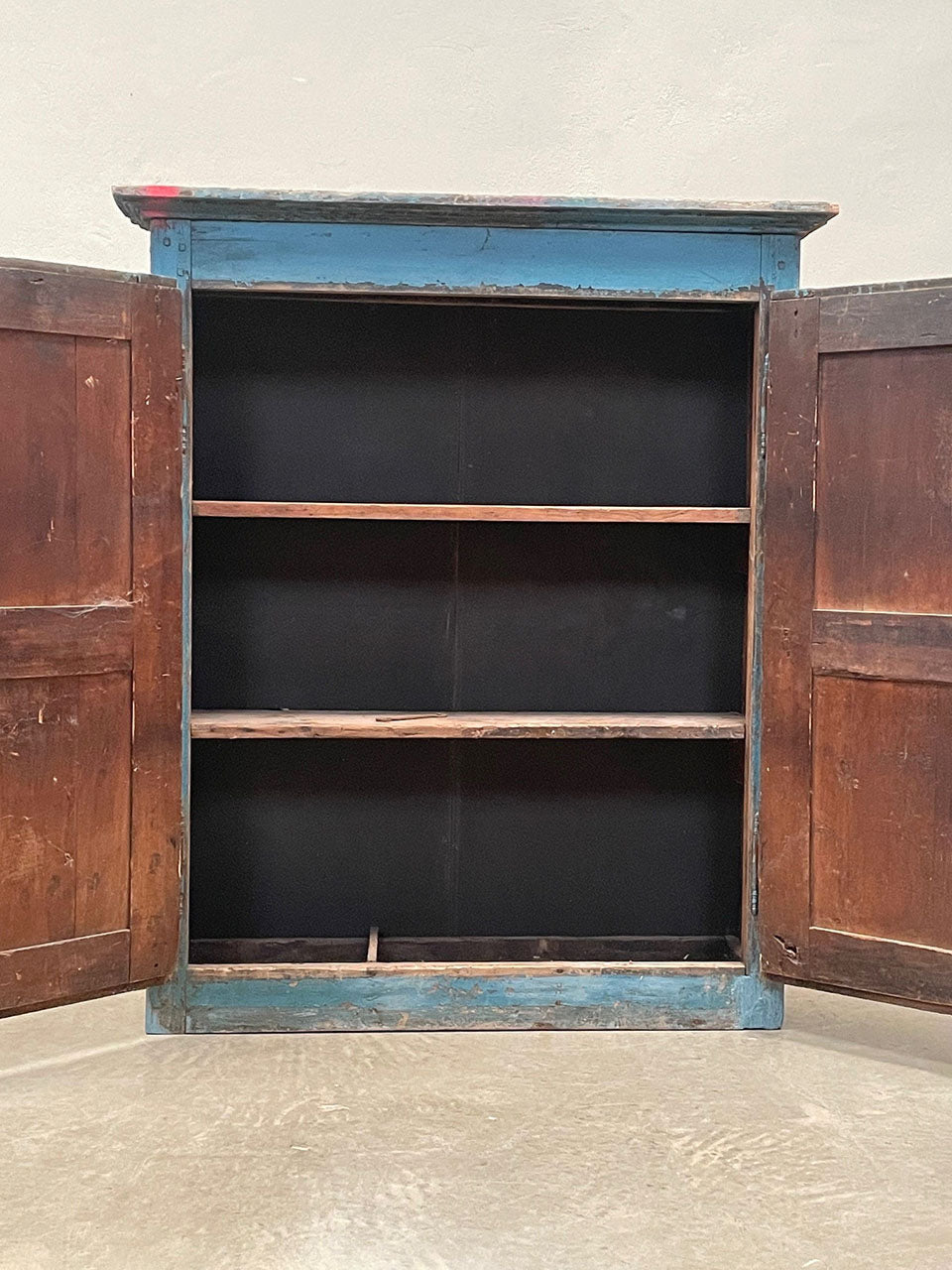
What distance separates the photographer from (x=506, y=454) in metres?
3.02

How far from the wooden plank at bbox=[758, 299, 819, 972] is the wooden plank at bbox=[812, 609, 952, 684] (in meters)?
0.04

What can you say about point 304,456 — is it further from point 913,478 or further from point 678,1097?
point 678,1097

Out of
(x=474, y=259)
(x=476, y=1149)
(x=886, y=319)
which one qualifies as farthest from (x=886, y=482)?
(x=476, y=1149)

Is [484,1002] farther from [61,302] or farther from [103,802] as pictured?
[61,302]

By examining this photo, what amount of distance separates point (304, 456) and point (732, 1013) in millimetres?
1564

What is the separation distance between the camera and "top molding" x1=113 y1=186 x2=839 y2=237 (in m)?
2.56

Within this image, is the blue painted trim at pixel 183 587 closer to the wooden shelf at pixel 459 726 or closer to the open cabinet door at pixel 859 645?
the wooden shelf at pixel 459 726

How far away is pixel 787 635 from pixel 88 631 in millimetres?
1420

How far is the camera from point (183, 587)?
265 cm

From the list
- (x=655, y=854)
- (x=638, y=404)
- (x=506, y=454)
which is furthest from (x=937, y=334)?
(x=655, y=854)

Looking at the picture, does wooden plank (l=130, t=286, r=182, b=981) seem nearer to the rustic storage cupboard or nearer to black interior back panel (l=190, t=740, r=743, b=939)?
the rustic storage cupboard

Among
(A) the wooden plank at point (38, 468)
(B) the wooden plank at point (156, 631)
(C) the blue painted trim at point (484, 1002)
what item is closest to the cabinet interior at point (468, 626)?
(C) the blue painted trim at point (484, 1002)

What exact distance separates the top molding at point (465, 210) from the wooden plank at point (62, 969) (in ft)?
4.78

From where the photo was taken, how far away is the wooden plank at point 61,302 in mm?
2420
